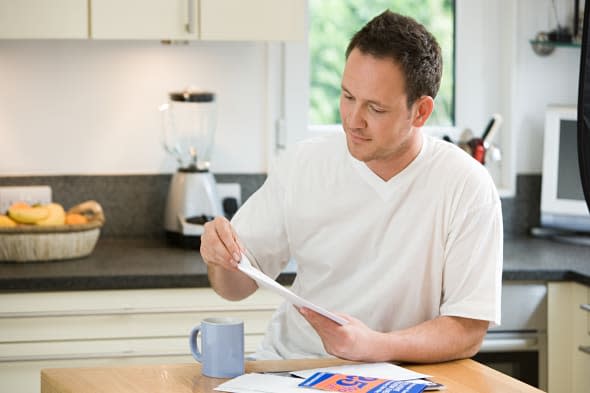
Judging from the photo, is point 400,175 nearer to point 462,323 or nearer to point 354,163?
point 354,163

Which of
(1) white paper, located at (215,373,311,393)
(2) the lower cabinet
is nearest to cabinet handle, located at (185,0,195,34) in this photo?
(2) the lower cabinet

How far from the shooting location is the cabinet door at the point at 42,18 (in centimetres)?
316

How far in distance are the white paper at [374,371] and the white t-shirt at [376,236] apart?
0.23m

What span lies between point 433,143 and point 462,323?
41 centimetres

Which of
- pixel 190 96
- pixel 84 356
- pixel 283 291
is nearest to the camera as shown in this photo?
pixel 283 291

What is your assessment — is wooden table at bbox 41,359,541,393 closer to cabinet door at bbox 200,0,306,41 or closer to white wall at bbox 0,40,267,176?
cabinet door at bbox 200,0,306,41

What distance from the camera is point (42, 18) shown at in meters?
3.17

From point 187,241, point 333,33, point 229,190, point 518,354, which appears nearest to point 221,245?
point 187,241

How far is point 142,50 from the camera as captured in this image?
3598 mm

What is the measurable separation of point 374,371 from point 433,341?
19 cm

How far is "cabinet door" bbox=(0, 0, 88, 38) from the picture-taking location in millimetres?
3156

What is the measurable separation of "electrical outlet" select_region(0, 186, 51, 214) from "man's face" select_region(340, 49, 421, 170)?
168 cm

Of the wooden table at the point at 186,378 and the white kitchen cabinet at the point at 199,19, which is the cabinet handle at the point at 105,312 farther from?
the wooden table at the point at 186,378

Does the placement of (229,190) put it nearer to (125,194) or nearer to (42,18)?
(125,194)
